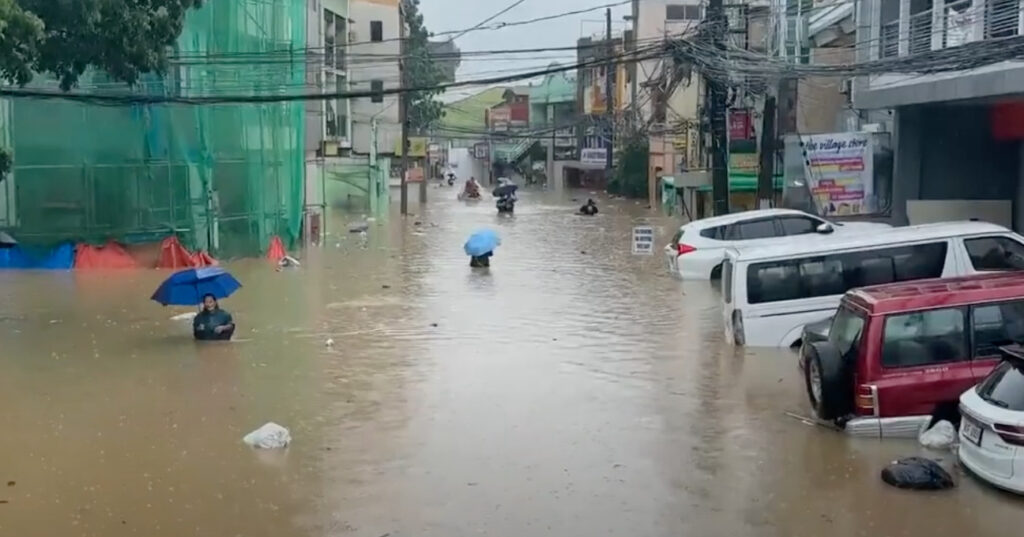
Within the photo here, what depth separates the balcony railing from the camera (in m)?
19.1

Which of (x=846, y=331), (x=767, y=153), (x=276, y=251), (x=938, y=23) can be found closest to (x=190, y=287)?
(x=846, y=331)

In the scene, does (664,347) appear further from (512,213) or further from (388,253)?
(512,213)

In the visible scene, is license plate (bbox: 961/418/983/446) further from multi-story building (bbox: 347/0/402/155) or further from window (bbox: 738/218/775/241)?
multi-story building (bbox: 347/0/402/155)

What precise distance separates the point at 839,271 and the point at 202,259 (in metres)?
17.7

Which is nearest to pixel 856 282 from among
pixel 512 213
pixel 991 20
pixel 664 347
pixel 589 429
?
pixel 664 347

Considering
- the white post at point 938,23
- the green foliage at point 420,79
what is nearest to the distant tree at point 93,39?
the white post at point 938,23

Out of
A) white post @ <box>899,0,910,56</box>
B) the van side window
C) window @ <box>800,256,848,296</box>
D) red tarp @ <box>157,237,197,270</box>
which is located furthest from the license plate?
red tarp @ <box>157,237,197,270</box>

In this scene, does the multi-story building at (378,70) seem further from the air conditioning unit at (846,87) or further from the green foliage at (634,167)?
the air conditioning unit at (846,87)

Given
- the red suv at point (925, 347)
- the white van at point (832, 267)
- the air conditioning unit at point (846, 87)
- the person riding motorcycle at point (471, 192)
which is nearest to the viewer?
the red suv at point (925, 347)

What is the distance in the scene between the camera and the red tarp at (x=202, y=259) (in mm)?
29172

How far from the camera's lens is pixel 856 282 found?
51.8ft

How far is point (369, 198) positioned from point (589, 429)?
45.7 m

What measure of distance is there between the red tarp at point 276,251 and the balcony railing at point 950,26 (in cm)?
1535

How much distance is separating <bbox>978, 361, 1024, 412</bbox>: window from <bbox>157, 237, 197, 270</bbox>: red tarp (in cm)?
2252
